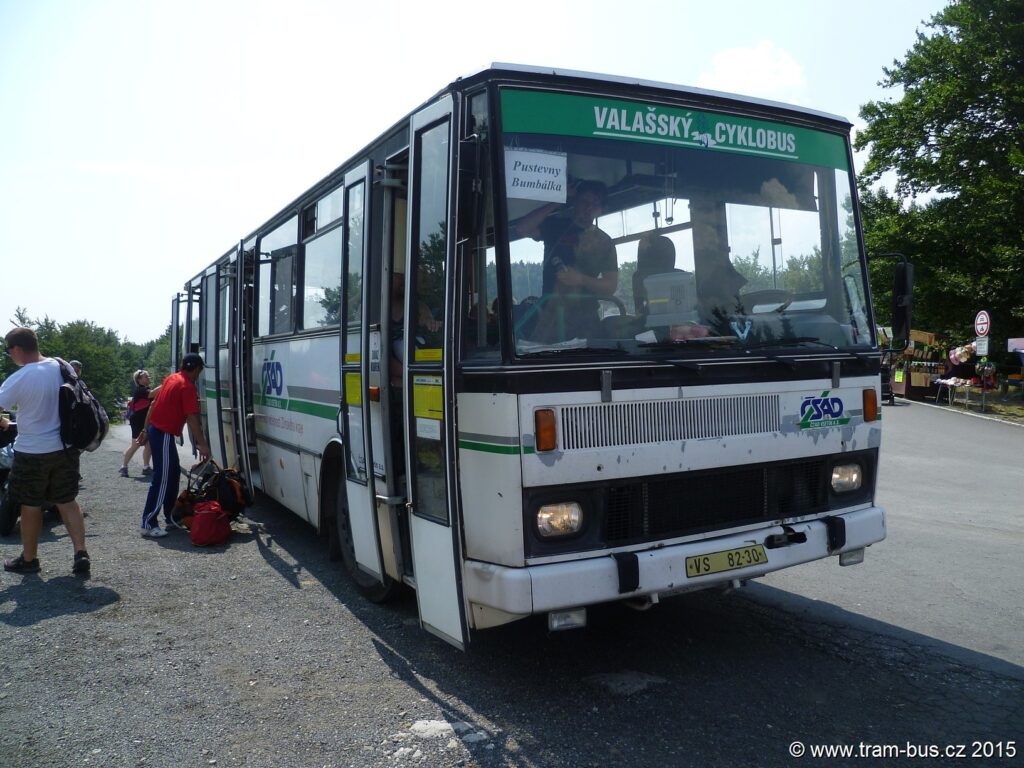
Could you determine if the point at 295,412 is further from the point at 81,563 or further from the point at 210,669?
the point at 210,669

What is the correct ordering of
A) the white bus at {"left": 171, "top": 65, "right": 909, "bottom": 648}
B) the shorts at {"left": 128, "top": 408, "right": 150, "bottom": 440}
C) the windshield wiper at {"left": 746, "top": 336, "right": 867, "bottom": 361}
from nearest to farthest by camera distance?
the white bus at {"left": 171, "top": 65, "right": 909, "bottom": 648}
the windshield wiper at {"left": 746, "top": 336, "right": 867, "bottom": 361}
the shorts at {"left": 128, "top": 408, "right": 150, "bottom": 440}

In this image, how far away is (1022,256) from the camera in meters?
26.2

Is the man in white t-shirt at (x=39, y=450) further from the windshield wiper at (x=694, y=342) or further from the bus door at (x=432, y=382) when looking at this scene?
the windshield wiper at (x=694, y=342)

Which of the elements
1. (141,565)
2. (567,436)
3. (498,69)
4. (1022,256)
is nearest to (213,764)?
(567,436)

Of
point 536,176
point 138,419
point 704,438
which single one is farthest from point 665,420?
point 138,419

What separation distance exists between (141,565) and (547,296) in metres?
5.12

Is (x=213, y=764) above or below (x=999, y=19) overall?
below

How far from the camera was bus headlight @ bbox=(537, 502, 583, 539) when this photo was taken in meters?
4.09

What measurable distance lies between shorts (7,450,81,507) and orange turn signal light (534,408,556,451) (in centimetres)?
472

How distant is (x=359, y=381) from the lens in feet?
17.9

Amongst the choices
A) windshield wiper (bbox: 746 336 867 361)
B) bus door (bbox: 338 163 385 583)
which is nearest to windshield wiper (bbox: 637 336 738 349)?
windshield wiper (bbox: 746 336 867 361)

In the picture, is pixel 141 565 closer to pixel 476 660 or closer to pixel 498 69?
pixel 476 660

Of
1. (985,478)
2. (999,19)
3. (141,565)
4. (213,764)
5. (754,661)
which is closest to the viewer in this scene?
(213,764)

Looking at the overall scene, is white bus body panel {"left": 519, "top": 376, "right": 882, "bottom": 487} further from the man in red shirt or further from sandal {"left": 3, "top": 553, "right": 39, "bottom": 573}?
the man in red shirt
